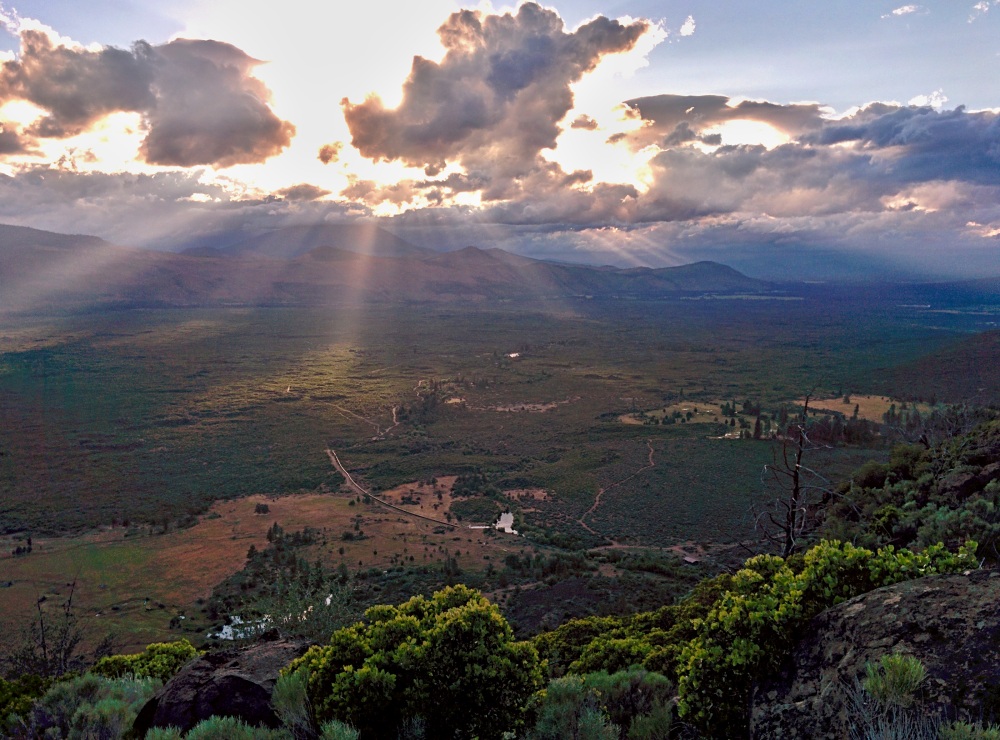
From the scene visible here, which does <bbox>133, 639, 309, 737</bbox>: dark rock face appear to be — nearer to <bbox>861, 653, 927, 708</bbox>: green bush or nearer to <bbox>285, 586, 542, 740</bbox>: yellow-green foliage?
<bbox>285, 586, 542, 740</bbox>: yellow-green foliage

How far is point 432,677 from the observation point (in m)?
8.39

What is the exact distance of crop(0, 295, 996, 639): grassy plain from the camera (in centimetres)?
4000

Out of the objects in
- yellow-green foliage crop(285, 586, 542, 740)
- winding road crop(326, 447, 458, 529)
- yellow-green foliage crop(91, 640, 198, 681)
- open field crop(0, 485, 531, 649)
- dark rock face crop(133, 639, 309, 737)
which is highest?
yellow-green foliage crop(285, 586, 542, 740)

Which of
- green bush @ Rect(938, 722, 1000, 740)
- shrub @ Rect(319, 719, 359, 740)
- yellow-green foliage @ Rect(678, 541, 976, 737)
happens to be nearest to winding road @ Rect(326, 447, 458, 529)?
shrub @ Rect(319, 719, 359, 740)

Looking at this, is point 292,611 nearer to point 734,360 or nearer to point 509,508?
point 509,508

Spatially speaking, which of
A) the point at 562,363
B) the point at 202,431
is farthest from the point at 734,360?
the point at 202,431

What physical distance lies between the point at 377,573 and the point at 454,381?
7637 cm

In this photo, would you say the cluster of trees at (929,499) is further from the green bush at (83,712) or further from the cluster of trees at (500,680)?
the green bush at (83,712)

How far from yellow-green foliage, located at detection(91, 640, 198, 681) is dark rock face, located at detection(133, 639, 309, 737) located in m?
5.12

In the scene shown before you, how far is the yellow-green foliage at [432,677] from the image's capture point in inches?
322

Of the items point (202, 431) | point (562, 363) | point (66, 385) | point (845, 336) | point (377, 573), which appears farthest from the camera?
point (845, 336)

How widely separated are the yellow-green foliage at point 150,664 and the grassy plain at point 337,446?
1642 centimetres

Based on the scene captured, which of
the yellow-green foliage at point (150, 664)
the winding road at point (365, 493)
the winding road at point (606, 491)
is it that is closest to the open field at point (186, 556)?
the winding road at point (365, 493)

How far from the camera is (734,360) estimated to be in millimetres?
136000
